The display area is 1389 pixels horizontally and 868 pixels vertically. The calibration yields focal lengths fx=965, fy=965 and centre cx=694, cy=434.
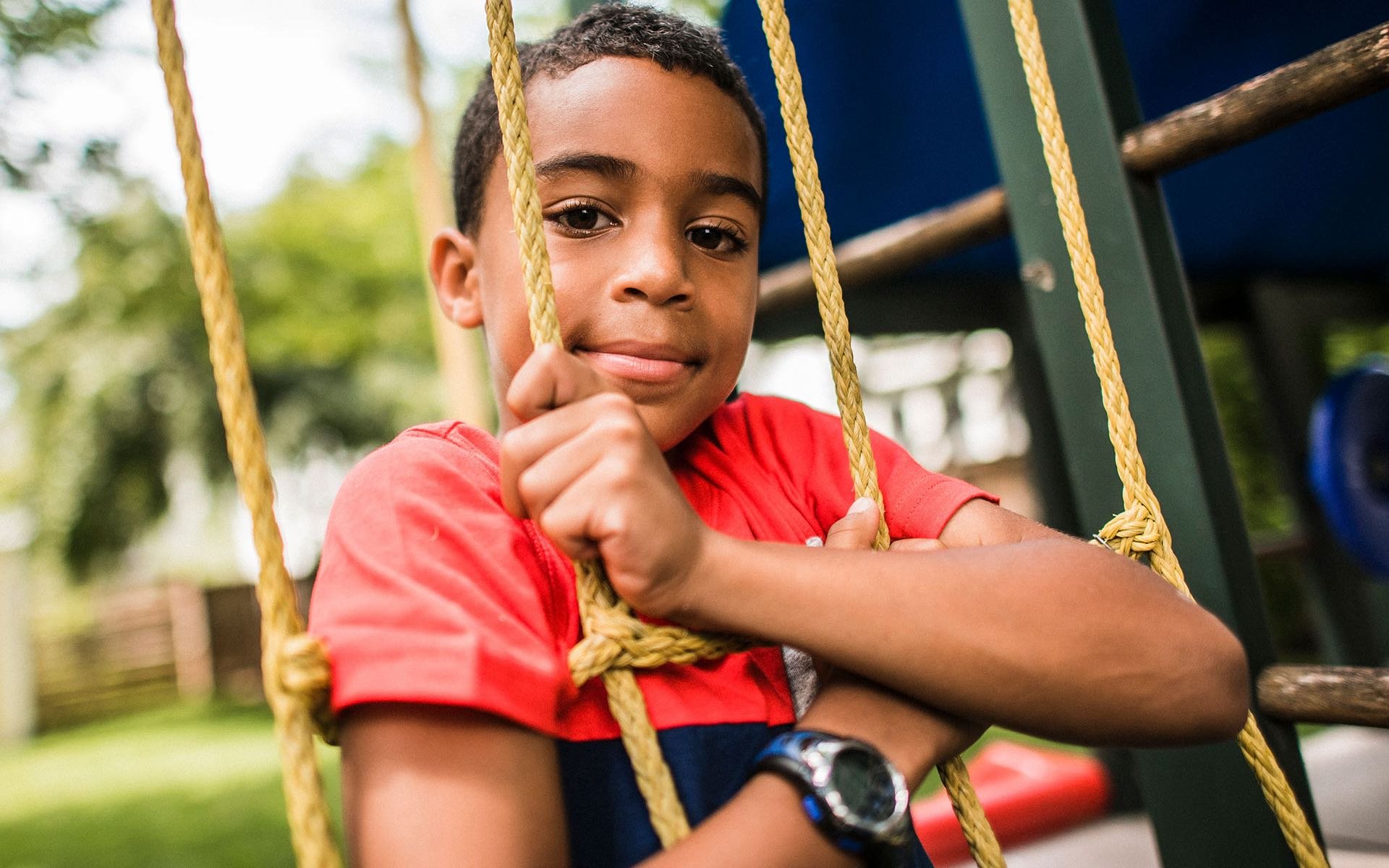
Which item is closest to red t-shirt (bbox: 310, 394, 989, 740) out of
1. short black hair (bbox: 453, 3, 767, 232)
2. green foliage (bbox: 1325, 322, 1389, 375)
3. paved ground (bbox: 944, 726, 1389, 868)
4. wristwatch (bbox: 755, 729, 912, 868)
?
wristwatch (bbox: 755, 729, 912, 868)

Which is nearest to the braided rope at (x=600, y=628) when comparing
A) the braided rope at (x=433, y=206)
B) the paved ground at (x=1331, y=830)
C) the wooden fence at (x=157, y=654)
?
the paved ground at (x=1331, y=830)

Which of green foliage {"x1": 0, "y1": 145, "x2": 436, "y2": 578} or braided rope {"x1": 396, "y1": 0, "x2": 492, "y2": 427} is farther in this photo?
green foliage {"x1": 0, "y1": 145, "x2": 436, "y2": 578}

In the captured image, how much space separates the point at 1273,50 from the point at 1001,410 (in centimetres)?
987

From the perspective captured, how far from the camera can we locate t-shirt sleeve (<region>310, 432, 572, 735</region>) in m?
0.63

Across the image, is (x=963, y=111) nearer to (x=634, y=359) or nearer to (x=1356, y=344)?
(x=634, y=359)

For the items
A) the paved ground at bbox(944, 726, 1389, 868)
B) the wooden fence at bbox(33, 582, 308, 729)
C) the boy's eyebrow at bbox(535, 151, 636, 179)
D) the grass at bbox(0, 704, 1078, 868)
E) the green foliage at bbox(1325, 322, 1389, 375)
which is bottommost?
the paved ground at bbox(944, 726, 1389, 868)

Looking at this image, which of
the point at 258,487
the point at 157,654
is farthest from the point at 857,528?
the point at 157,654

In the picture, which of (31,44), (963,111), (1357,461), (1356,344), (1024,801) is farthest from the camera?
(1356,344)

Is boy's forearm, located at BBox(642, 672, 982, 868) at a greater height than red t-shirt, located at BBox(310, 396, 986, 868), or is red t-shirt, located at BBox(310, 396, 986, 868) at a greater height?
red t-shirt, located at BBox(310, 396, 986, 868)

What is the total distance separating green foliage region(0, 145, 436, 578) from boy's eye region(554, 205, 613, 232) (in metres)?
5.69

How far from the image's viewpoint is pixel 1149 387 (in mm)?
1255

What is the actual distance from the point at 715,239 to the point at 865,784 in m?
0.53

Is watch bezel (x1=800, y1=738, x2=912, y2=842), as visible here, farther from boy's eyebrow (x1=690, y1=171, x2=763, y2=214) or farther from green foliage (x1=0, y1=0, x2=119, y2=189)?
green foliage (x1=0, y1=0, x2=119, y2=189)

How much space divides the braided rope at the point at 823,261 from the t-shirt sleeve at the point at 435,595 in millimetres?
300
